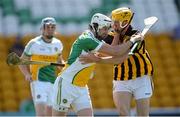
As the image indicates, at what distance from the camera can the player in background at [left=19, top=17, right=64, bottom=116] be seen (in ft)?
30.8

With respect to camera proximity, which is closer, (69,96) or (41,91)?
(69,96)

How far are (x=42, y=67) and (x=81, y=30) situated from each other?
18.3 feet

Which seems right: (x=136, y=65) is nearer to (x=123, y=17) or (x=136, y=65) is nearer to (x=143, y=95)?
(x=143, y=95)

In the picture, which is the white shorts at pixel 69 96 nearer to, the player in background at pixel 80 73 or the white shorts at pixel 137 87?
the player in background at pixel 80 73

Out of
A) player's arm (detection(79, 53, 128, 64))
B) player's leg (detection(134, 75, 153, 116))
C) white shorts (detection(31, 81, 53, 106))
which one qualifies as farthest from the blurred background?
player's arm (detection(79, 53, 128, 64))

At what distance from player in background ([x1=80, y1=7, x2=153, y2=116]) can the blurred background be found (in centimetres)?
523

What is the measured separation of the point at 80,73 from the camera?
301 inches

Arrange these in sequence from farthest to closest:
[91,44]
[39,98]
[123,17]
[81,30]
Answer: [81,30] < [39,98] < [123,17] < [91,44]

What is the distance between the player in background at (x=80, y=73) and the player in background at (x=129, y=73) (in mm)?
308

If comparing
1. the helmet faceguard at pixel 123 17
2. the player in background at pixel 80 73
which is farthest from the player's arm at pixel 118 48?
the helmet faceguard at pixel 123 17

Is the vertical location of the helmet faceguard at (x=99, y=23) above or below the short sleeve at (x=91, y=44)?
above

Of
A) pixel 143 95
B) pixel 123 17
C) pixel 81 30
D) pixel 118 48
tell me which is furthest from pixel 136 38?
pixel 81 30

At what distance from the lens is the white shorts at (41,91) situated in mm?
9383

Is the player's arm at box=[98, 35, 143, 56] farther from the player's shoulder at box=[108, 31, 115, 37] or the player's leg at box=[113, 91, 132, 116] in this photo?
the player's leg at box=[113, 91, 132, 116]
